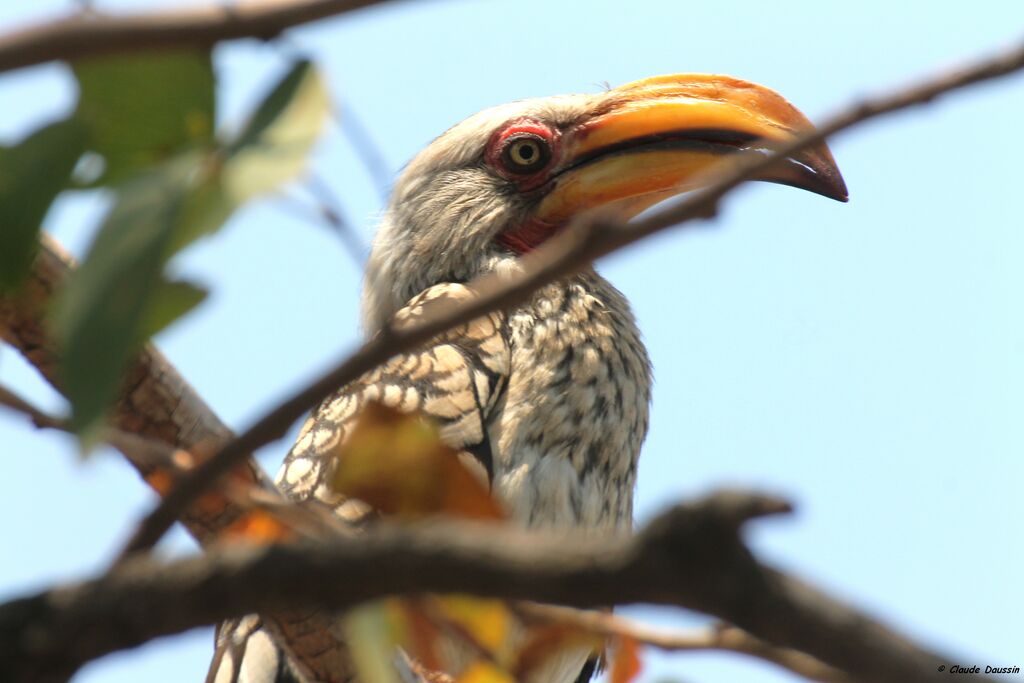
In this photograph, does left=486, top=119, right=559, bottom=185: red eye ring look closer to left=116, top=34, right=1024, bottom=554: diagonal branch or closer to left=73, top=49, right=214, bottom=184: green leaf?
left=73, top=49, right=214, bottom=184: green leaf

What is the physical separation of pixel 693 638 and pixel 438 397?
9.26 ft

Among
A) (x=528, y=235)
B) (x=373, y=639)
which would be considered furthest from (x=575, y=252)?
(x=528, y=235)

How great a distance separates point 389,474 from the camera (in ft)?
5.15

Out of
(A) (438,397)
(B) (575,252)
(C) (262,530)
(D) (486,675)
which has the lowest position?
(D) (486,675)

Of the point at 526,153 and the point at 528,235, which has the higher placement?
the point at 526,153

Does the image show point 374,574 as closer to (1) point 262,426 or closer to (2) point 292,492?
(1) point 262,426

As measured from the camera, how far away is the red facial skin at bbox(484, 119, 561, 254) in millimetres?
5047

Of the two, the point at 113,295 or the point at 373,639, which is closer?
the point at 113,295

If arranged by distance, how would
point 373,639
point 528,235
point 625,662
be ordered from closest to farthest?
point 373,639 < point 625,662 < point 528,235

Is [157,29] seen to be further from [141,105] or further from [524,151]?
[524,151]

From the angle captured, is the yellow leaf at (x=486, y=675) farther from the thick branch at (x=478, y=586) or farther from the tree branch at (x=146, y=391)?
the tree branch at (x=146, y=391)

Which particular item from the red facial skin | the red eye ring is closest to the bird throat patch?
the red facial skin

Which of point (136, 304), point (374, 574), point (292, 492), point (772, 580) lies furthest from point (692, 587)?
point (292, 492)

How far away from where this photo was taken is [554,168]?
16.7ft
